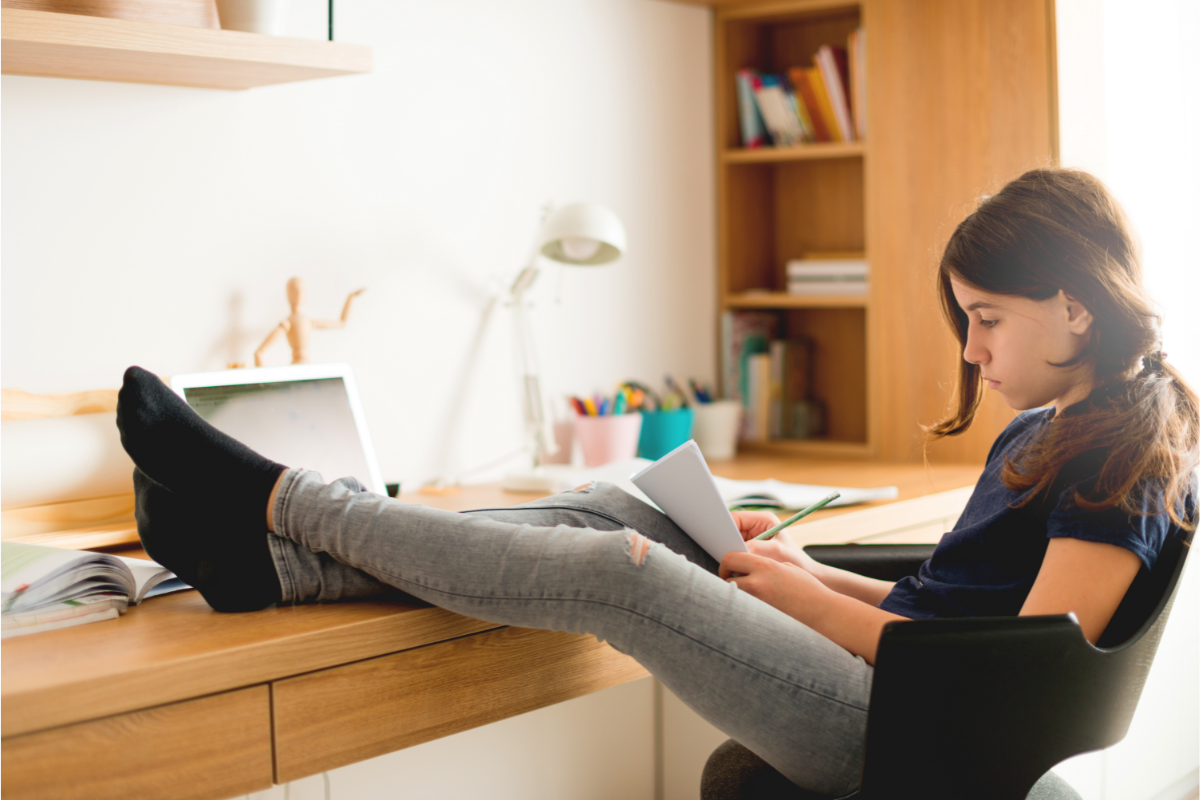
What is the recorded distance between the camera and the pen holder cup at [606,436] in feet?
6.65

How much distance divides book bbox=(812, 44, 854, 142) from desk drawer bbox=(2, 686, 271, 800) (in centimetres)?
185

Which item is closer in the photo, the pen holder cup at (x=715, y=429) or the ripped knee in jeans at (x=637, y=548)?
the ripped knee in jeans at (x=637, y=548)

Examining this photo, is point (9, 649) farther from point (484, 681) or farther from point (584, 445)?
point (584, 445)

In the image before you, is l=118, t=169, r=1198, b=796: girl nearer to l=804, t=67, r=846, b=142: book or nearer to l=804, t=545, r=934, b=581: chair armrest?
l=804, t=545, r=934, b=581: chair armrest

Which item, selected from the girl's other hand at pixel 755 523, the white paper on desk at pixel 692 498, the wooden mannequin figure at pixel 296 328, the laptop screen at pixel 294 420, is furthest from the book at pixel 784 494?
the wooden mannequin figure at pixel 296 328

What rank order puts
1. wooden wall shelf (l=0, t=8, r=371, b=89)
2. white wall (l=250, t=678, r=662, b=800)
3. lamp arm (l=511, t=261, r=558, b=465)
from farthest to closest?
1. lamp arm (l=511, t=261, r=558, b=465)
2. white wall (l=250, t=678, r=662, b=800)
3. wooden wall shelf (l=0, t=8, r=371, b=89)

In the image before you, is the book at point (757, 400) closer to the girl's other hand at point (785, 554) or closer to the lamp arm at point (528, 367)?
the lamp arm at point (528, 367)

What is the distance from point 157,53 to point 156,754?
3.00 ft

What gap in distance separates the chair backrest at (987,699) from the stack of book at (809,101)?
5.05 ft

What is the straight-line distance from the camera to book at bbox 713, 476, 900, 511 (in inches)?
65.2

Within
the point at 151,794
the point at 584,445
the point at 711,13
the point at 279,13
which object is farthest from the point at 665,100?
the point at 151,794

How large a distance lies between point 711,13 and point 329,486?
5.82 feet

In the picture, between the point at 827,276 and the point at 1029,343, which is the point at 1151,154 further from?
the point at 1029,343

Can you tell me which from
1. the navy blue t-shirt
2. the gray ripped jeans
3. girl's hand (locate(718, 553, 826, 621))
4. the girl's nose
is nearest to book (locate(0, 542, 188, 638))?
the gray ripped jeans
